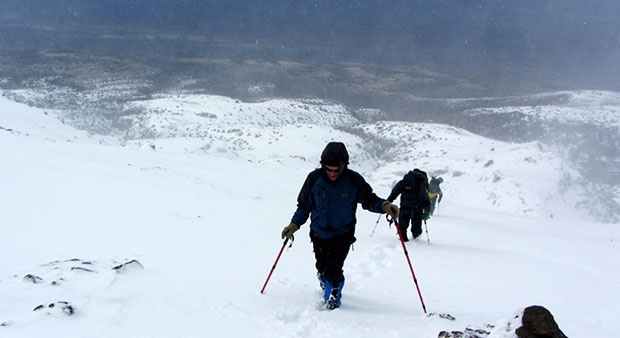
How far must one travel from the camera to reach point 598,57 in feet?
575

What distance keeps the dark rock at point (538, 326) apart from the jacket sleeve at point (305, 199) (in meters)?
2.19

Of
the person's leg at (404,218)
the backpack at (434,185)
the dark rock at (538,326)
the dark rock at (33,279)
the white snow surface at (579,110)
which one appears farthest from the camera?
the white snow surface at (579,110)

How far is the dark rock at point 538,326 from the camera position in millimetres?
2438

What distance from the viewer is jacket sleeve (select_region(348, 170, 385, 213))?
4016mm

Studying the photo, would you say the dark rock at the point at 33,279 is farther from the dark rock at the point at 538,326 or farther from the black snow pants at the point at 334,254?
the dark rock at the point at 538,326

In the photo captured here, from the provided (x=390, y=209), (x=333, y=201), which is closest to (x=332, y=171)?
(x=333, y=201)

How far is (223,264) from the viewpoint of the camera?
211 inches

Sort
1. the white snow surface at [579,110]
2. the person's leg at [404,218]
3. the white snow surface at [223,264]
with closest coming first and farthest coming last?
the white snow surface at [223,264], the person's leg at [404,218], the white snow surface at [579,110]

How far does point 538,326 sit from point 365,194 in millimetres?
1957

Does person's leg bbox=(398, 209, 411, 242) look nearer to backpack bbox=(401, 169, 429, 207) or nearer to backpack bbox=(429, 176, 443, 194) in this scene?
backpack bbox=(401, 169, 429, 207)

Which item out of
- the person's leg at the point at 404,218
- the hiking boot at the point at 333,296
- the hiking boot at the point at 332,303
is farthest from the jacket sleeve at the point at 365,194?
the person's leg at the point at 404,218

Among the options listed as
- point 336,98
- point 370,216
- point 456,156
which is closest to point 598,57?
point 336,98

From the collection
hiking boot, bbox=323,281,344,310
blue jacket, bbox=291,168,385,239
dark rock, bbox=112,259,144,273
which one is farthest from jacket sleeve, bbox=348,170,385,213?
dark rock, bbox=112,259,144,273

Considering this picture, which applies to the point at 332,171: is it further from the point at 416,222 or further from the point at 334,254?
the point at 416,222
